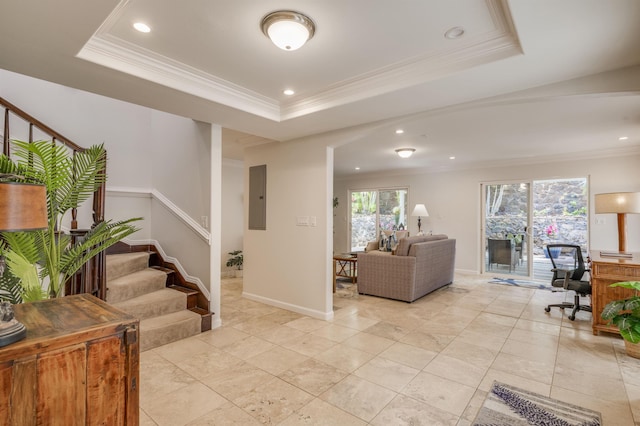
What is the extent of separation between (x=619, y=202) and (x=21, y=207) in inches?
213

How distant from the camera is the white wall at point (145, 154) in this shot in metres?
3.73

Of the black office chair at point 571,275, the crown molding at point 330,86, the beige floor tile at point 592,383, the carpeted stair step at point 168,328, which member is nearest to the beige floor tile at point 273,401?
the carpeted stair step at point 168,328

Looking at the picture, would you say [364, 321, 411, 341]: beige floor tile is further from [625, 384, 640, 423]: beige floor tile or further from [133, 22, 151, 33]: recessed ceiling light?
[133, 22, 151, 33]: recessed ceiling light

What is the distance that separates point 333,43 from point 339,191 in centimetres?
755

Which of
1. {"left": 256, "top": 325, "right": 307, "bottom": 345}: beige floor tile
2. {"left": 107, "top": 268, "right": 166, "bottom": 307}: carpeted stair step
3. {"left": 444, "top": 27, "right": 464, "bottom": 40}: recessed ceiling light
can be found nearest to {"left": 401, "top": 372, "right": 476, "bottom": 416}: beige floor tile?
{"left": 256, "top": 325, "right": 307, "bottom": 345}: beige floor tile

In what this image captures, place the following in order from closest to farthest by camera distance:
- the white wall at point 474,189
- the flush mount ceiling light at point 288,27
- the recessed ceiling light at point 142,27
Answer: the flush mount ceiling light at point 288,27 → the recessed ceiling light at point 142,27 → the white wall at point 474,189

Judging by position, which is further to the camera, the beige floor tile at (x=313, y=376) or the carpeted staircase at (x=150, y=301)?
the carpeted staircase at (x=150, y=301)

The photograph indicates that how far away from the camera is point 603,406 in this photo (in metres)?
→ 2.20

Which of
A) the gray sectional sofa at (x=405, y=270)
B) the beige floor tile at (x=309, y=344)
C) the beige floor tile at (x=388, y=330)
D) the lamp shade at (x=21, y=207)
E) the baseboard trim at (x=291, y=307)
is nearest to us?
the lamp shade at (x=21, y=207)

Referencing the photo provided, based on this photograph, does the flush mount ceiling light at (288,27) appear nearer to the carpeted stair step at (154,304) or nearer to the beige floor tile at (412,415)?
the beige floor tile at (412,415)

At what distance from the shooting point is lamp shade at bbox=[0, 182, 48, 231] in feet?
3.43

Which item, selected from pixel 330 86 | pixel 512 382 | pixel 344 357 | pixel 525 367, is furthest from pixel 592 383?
pixel 330 86

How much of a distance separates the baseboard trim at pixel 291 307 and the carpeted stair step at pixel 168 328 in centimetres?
126

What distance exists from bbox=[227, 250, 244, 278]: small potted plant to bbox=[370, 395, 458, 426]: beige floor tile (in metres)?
4.75
